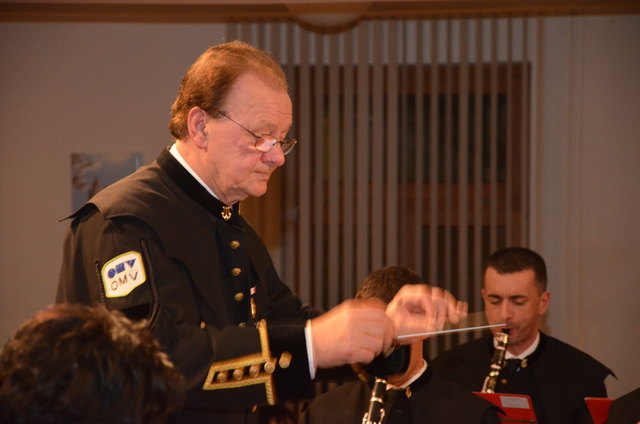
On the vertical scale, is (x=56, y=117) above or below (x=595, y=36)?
below

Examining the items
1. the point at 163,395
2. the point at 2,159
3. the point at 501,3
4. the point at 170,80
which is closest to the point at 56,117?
the point at 2,159

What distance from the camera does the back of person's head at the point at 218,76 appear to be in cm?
167

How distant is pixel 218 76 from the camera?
5.51 ft

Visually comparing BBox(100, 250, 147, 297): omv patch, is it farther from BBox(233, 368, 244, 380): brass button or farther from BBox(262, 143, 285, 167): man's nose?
BBox(262, 143, 285, 167): man's nose

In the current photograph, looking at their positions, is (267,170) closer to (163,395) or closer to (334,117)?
(163,395)

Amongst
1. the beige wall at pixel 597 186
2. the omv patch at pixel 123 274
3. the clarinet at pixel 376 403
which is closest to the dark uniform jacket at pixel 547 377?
the beige wall at pixel 597 186

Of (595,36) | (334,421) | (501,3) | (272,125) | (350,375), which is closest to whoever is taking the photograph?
(272,125)

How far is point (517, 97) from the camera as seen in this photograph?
15.5 ft

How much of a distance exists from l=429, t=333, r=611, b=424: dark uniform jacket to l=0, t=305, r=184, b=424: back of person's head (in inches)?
116

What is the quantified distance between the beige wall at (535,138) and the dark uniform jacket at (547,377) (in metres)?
1.03

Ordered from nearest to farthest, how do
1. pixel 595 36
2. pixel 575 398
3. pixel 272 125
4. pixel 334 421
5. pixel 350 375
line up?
1. pixel 272 125
2. pixel 350 375
3. pixel 334 421
4. pixel 575 398
5. pixel 595 36

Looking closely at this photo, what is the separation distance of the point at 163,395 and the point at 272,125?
0.86 metres

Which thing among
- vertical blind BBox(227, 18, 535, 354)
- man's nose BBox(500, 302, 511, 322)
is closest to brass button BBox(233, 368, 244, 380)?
man's nose BBox(500, 302, 511, 322)

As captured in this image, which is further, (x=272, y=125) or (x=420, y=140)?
(x=420, y=140)
